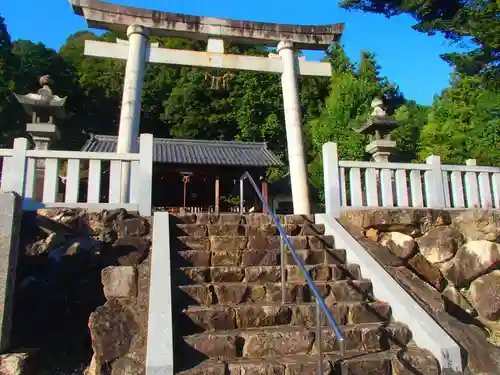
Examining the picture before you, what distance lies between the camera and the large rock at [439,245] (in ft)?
17.6

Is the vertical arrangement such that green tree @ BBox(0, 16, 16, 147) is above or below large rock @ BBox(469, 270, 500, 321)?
above

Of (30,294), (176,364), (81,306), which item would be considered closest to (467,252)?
(176,364)

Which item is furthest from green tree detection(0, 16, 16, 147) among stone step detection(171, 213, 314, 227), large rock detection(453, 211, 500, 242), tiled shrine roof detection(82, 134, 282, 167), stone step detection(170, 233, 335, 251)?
large rock detection(453, 211, 500, 242)

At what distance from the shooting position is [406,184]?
20.0 feet

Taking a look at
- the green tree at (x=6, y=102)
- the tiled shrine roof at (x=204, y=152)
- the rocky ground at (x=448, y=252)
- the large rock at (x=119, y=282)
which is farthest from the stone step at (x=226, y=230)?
the green tree at (x=6, y=102)

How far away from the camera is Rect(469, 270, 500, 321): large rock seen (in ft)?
16.4

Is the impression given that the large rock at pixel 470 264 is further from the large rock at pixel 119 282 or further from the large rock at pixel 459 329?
the large rock at pixel 119 282

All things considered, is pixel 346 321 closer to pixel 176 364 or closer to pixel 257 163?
pixel 176 364

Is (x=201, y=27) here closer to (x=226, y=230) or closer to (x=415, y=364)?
(x=226, y=230)

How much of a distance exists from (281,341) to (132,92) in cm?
540

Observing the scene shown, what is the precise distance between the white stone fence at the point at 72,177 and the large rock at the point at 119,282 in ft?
5.06

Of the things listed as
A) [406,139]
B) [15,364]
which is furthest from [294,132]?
[406,139]

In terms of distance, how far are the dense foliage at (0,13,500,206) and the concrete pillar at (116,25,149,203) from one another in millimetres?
11152

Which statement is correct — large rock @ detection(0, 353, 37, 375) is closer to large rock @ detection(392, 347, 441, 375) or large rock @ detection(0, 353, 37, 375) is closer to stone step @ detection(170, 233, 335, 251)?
stone step @ detection(170, 233, 335, 251)
